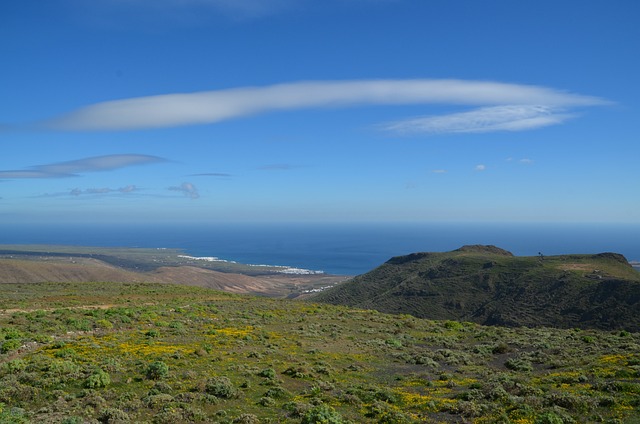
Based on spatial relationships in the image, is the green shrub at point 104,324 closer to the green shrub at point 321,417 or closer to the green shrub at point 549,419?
the green shrub at point 321,417

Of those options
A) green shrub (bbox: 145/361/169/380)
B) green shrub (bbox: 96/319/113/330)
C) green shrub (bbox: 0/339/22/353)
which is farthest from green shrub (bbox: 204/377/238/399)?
green shrub (bbox: 96/319/113/330)

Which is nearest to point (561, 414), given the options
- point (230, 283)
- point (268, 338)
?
point (268, 338)

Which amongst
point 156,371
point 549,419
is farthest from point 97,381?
point 549,419

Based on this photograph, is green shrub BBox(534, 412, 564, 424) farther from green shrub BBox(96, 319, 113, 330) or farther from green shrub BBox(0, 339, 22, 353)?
green shrub BBox(96, 319, 113, 330)

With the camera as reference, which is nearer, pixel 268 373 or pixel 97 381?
pixel 97 381

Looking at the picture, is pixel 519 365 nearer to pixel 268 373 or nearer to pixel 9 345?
pixel 268 373

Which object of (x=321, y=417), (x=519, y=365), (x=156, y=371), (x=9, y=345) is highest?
(x=9, y=345)
